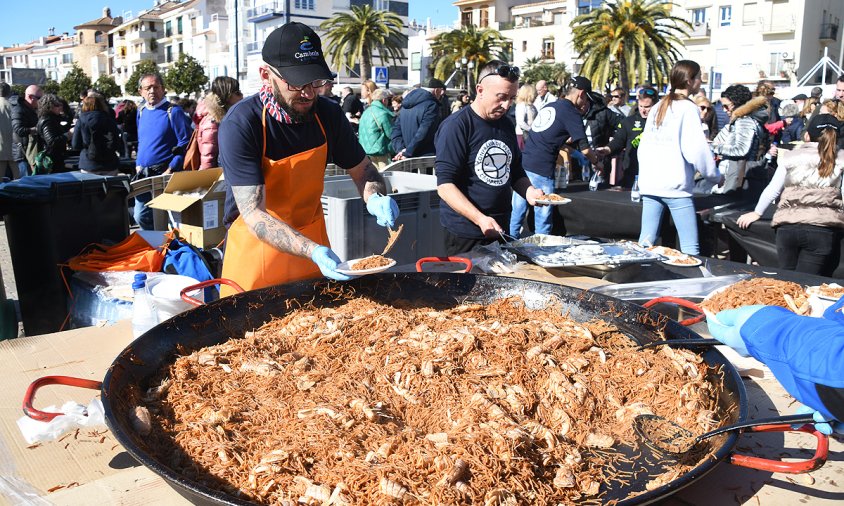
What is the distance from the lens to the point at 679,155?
4496mm

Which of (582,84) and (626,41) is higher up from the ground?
(626,41)

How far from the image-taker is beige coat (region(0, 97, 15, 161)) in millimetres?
8859

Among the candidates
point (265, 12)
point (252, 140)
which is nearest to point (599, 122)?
point (252, 140)

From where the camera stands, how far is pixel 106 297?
3.49 metres

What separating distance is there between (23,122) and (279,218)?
8864 mm

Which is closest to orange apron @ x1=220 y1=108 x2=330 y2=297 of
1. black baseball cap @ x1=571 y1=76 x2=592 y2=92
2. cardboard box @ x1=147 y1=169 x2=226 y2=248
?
cardboard box @ x1=147 y1=169 x2=226 y2=248

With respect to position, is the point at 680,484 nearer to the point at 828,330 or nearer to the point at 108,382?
the point at 828,330

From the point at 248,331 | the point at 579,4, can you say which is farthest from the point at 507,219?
the point at 579,4

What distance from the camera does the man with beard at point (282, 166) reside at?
7.50 ft

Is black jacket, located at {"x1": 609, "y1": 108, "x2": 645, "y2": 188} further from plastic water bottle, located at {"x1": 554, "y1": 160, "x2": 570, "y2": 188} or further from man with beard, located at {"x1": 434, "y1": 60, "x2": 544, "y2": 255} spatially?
man with beard, located at {"x1": 434, "y1": 60, "x2": 544, "y2": 255}

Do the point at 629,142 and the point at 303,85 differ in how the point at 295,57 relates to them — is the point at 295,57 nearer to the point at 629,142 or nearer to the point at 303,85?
the point at 303,85

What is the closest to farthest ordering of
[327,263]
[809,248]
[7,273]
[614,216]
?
[327,263], [809,248], [614,216], [7,273]

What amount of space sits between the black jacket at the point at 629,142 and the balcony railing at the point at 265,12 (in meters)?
61.1

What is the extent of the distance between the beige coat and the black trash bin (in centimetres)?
592
